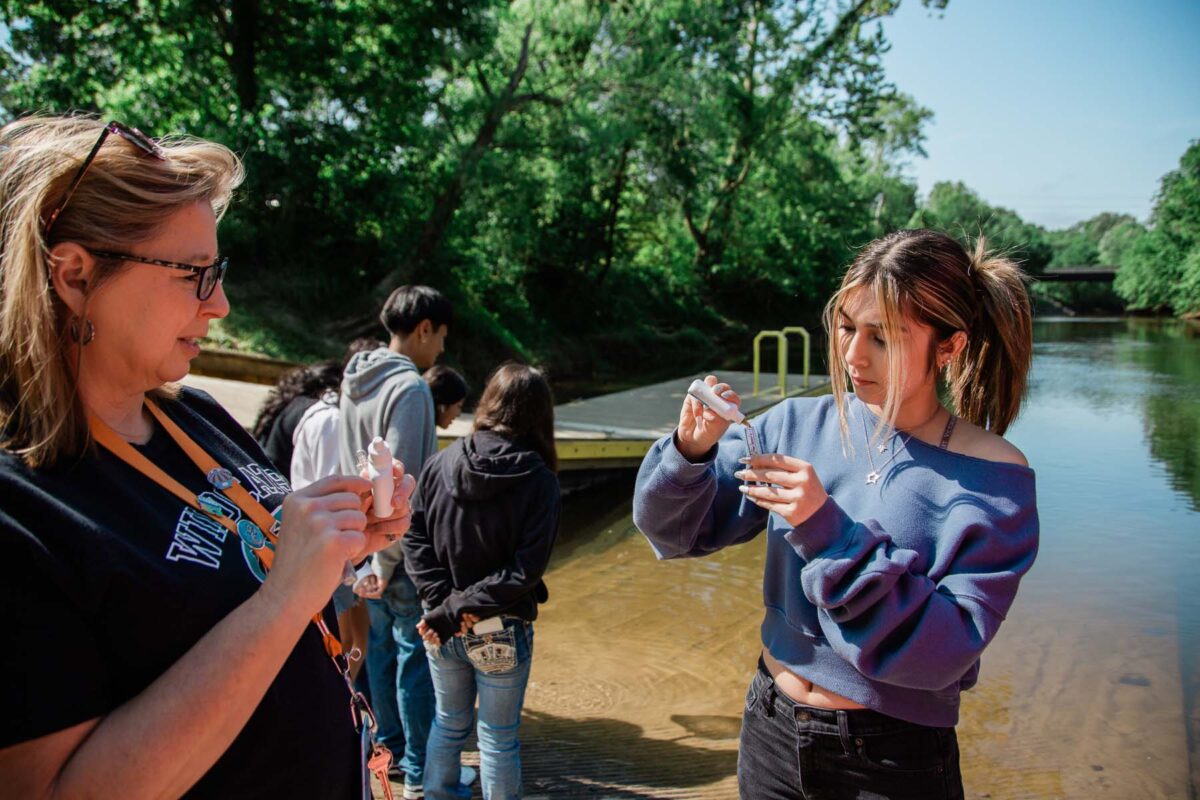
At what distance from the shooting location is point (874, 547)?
1699mm

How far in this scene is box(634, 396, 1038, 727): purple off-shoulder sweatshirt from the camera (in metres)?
1.65

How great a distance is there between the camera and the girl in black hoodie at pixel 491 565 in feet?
10.2

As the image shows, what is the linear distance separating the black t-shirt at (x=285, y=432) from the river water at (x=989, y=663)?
1971 mm

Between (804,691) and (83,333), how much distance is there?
1.62 metres

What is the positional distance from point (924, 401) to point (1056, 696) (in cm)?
467

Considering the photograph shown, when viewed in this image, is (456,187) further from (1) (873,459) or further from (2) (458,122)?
(1) (873,459)

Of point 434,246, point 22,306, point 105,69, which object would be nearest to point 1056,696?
point 22,306

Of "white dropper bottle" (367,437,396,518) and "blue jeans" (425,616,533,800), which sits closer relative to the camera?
"white dropper bottle" (367,437,396,518)

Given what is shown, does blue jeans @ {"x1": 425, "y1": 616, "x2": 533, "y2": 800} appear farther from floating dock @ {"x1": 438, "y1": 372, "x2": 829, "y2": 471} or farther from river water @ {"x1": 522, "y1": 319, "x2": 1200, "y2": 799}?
floating dock @ {"x1": 438, "y1": 372, "x2": 829, "y2": 471}

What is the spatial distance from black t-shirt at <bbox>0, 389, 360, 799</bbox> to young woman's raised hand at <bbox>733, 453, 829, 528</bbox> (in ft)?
2.98

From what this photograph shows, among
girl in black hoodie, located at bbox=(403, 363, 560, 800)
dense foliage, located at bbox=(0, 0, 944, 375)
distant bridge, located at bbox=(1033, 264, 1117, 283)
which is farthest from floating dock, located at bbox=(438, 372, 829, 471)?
distant bridge, located at bbox=(1033, 264, 1117, 283)

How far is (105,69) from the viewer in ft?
49.0

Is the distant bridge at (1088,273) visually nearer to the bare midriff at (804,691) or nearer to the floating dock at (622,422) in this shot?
the floating dock at (622,422)

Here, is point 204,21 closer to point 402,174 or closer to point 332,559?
point 402,174
